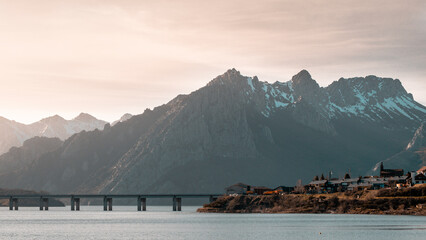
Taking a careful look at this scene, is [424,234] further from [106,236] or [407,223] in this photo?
[106,236]

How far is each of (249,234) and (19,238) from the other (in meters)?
50.8

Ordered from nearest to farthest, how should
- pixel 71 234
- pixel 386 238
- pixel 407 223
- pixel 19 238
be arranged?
pixel 386 238 < pixel 19 238 < pixel 71 234 < pixel 407 223

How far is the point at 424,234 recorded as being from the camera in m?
156

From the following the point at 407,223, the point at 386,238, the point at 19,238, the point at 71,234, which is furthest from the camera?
the point at 407,223

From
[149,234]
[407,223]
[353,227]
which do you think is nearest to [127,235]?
[149,234]

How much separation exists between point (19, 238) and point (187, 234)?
3713 cm

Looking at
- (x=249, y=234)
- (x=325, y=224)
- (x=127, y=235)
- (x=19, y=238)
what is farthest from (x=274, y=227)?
(x=19, y=238)

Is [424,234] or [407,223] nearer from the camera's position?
[424,234]

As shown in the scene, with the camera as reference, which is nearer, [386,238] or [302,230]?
[386,238]

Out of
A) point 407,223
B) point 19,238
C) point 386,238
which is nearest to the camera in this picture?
point 386,238

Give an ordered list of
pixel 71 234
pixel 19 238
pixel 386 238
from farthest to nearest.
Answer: pixel 71 234
pixel 19 238
pixel 386 238

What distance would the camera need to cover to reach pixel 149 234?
17262 centimetres

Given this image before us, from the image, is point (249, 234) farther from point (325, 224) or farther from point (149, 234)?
point (325, 224)

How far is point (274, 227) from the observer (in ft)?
632
